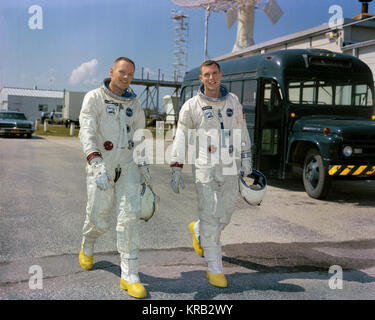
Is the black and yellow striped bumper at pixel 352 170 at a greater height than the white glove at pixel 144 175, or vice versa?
the white glove at pixel 144 175

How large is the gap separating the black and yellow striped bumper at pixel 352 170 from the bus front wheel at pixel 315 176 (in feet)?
0.56

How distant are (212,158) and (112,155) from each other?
945mm

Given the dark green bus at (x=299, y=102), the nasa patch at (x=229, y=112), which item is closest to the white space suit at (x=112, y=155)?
the nasa patch at (x=229, y=112)

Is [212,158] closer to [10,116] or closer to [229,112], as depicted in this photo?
[229,112]

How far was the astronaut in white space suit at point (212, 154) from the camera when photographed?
416cm

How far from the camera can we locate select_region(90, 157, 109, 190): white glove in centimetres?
376

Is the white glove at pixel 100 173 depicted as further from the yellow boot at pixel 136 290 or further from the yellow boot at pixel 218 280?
the yellow boot at pixel 218 280

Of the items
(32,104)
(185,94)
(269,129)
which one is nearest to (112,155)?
(269,129)

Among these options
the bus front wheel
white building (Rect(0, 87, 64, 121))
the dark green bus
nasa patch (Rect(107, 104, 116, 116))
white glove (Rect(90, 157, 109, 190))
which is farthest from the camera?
white building (Rect(0, 87, 64, 121))

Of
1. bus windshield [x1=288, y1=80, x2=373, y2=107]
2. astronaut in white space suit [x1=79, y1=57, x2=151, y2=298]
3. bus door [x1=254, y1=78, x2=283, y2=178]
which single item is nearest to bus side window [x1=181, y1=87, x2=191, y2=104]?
bus door [x1=254, y1=78, x2=283, y2=178]

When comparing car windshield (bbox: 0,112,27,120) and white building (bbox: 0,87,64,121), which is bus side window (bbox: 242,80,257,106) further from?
white building (bbox: 0,87,64,121)

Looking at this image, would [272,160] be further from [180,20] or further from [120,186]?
[180,20]

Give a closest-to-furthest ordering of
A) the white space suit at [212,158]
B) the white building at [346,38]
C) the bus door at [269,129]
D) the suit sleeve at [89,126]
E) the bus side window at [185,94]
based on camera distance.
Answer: the suit sleeve at [89,126] < the white space suit at [212,158] < the bus door at [269,129] < the bus side window at [185,94] < the white building at [346,38]

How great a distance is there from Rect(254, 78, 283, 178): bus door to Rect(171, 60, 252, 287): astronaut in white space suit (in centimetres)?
518
